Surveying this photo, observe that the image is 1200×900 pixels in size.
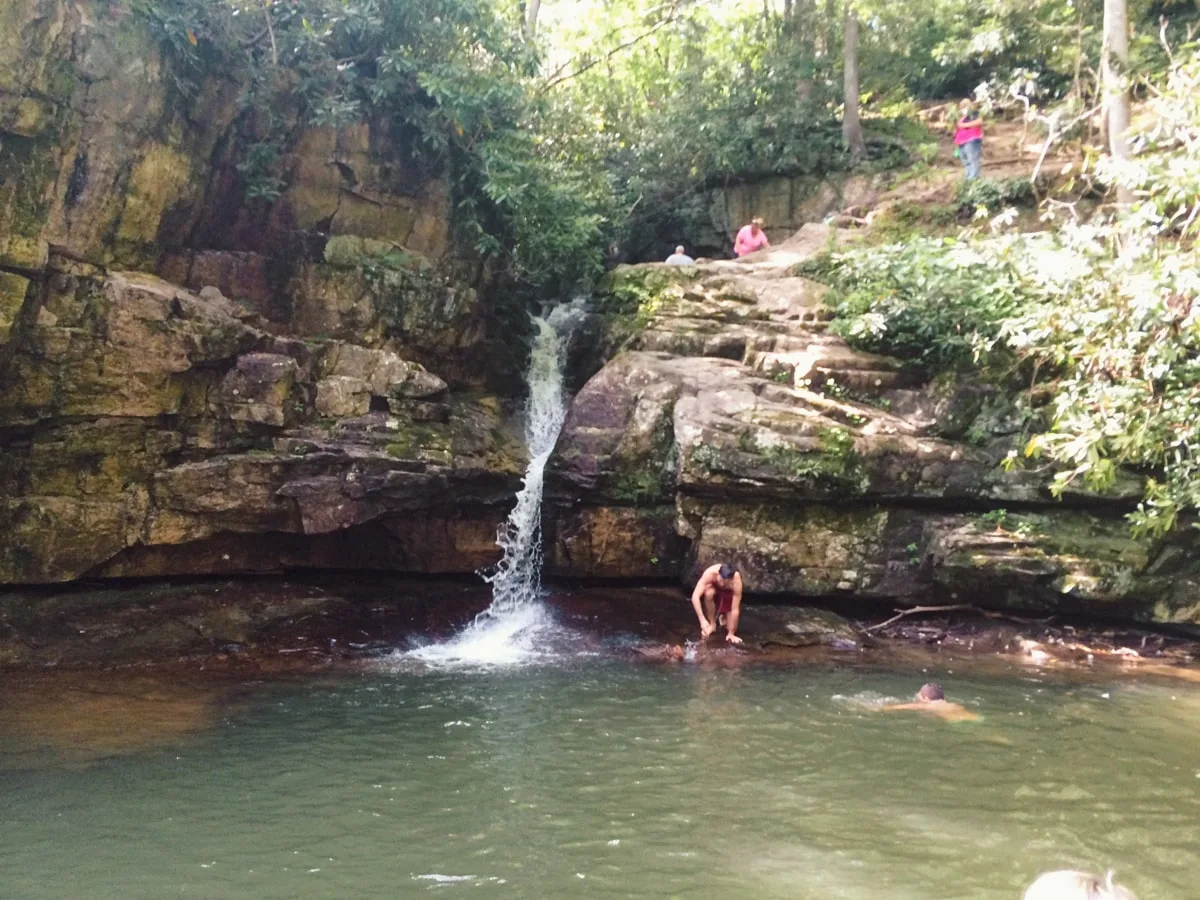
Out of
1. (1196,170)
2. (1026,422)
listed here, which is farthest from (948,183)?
(1196,170)

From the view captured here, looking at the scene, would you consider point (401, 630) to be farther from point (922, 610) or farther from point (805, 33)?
point (805, 33)

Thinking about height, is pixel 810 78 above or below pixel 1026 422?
above

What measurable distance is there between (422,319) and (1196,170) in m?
11.1

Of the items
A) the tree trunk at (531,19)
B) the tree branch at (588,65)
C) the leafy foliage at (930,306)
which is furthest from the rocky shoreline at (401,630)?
the tree trunk at (531,19)

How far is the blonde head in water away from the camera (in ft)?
8.46

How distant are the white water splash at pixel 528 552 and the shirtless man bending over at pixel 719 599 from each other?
228 cm

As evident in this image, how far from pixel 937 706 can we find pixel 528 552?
6.71 metres

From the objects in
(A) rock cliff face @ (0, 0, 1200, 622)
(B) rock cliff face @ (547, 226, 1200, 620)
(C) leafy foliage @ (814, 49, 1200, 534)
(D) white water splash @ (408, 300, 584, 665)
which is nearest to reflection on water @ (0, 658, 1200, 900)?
(D) white water splash @ (408, 300, 584, 665)

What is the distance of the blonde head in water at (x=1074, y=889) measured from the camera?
2578 millimetres

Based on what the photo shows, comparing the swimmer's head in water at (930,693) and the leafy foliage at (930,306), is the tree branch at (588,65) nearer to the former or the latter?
the leafy foliage at (930,306)

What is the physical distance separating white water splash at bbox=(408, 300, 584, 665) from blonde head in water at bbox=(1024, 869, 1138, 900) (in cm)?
888

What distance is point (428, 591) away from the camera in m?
14.0

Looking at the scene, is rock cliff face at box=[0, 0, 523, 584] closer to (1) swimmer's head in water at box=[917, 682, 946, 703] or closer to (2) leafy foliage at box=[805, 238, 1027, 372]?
(2) leafy foliage at box=[805, 238, 1027, 372]

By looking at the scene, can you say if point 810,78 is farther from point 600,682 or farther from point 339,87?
point 600,682
